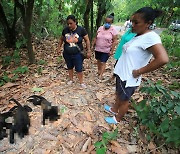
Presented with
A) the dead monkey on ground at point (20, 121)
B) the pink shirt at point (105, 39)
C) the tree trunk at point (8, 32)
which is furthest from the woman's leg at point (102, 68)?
the tree trunk at point (8, 32)

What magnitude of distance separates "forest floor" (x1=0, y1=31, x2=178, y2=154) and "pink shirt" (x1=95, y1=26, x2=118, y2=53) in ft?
2.85

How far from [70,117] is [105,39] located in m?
2.02

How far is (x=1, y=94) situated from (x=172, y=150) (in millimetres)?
3407

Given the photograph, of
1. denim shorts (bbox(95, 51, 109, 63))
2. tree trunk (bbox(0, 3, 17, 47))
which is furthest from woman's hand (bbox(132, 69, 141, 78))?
tree trunk (bbox(0, 3, 17, 47))

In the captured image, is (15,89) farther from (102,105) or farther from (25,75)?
(102,105)

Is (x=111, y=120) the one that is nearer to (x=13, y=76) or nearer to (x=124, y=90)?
(x=124, y=90)

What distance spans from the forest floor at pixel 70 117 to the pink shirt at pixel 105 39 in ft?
2.85

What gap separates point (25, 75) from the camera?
493 cm

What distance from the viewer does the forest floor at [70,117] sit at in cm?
272

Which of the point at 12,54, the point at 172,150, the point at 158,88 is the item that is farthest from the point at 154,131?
the point at 12,54

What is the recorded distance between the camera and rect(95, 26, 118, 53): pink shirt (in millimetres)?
4395

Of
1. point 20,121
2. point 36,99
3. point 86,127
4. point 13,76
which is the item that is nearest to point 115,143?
point 86,127

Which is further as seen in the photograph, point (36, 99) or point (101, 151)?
point (36, 99)

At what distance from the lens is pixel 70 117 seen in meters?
3.31
